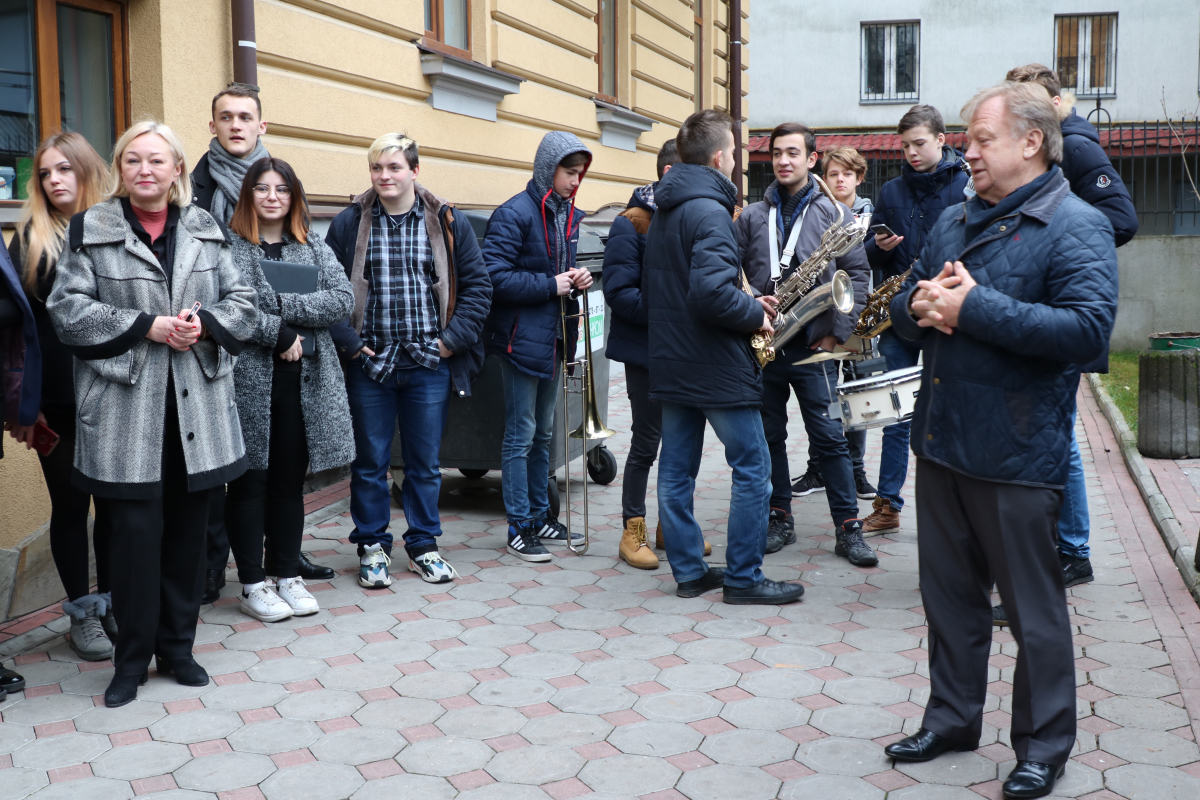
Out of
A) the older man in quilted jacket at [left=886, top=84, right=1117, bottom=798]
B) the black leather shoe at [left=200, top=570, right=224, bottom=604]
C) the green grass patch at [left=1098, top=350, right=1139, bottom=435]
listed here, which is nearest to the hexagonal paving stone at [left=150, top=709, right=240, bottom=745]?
the black leather shoe at [left=200, top=570, right=224, bottom=604]

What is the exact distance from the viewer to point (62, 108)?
5.30m

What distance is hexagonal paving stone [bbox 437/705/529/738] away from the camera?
3594 millimetres

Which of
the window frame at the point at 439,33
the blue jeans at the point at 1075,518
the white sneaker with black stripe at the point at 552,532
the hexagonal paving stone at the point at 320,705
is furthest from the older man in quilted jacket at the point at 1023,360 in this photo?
the window frame at the point at 439,33

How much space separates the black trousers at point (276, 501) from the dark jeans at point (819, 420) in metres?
2.15

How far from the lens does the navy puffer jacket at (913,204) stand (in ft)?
18.5

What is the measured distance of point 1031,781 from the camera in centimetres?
311

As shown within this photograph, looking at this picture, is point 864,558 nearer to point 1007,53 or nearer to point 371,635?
point 371,635

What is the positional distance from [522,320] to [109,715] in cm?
258

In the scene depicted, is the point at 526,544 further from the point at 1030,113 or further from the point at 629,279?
the point at 1030,113

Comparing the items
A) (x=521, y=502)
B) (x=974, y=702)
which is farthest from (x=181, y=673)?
(x=974, y=702)

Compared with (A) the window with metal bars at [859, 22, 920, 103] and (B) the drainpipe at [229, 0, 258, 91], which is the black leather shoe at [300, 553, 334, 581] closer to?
(B) the drainpipe at [229, 0, 258, 91]

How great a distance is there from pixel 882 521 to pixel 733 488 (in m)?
1.51

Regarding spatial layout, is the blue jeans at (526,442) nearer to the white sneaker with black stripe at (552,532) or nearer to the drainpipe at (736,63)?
the white sneaker with black stripe at (552,532)

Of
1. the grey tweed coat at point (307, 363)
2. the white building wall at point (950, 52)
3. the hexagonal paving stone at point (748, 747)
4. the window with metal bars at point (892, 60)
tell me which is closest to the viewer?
the hexagonal paving stone at point (748, 747)
